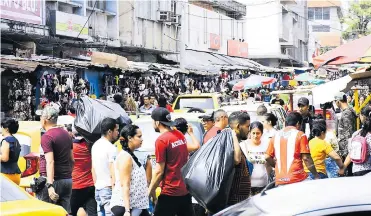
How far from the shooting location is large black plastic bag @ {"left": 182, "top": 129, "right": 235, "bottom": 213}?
23.4 feet

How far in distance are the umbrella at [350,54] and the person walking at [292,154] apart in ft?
11.7

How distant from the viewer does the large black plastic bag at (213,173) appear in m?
7.12

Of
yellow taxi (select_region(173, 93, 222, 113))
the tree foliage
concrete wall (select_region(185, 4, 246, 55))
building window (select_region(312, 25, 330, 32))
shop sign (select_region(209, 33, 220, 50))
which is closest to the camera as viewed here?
yellow taxi (select_region(173, 93, 222, 113))

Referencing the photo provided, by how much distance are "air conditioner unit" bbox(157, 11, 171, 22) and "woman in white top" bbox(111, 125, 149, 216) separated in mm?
29239

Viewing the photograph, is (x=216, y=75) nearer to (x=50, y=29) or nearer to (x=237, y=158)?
(x=50, y=29)

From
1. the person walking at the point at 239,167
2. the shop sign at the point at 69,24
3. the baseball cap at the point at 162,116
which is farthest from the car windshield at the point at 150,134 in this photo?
the shop sign at the point at 69,24

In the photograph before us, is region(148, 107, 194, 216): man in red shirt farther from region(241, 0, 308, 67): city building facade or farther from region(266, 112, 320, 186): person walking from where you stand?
region(241, 0, 308, 67): city building facade

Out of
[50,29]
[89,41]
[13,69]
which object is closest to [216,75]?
[89,41]

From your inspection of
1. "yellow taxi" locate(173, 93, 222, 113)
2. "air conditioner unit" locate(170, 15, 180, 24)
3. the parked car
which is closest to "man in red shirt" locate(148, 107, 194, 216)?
the parked car

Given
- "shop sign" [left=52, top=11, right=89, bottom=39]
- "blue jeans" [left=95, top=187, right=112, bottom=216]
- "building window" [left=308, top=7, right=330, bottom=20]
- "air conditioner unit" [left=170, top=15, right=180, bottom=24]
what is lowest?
"blue jeans" [left=95, top=187, right=112, bottom=216]

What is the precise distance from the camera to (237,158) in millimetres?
7262

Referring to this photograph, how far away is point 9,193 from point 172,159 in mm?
1911

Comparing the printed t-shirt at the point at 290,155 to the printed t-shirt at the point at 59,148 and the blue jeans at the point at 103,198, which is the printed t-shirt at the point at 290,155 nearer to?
the blue jeans at the point at 103,198

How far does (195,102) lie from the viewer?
727 inches
